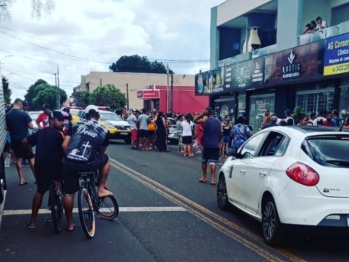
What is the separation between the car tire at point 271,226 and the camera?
5.66 m

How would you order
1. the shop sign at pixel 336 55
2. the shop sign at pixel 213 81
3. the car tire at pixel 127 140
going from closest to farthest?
1. the shop sign at pixel 336 55
2. the car tire at pixel 127 140
3. the shop sign at pixel 213 81

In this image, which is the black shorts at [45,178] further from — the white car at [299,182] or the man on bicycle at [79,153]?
the white car at [299,182]

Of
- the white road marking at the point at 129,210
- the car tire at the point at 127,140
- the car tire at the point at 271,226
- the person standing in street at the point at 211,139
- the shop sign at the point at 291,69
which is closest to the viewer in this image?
the car tire at the point at 271,226

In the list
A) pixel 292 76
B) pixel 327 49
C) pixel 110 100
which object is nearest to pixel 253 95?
pixel 292 76

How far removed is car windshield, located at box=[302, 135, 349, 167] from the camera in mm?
5453

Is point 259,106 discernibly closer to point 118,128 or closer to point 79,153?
point 118,128

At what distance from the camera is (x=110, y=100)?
61344 mm

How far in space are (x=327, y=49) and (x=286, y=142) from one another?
12.6 metres

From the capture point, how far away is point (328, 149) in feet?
18.4

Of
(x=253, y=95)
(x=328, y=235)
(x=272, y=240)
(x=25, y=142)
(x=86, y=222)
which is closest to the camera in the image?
(x=328, y=235)

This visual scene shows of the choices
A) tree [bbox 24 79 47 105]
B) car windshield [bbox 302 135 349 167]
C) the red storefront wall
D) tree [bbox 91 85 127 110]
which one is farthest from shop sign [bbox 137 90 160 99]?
tree [bbox 24 79 47 105]

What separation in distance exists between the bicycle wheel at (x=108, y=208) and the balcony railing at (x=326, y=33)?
13354 millimetres

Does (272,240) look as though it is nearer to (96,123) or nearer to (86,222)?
(86,222)

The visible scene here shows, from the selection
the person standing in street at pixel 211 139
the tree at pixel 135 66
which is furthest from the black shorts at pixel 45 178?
the tree at pixel 135 66
